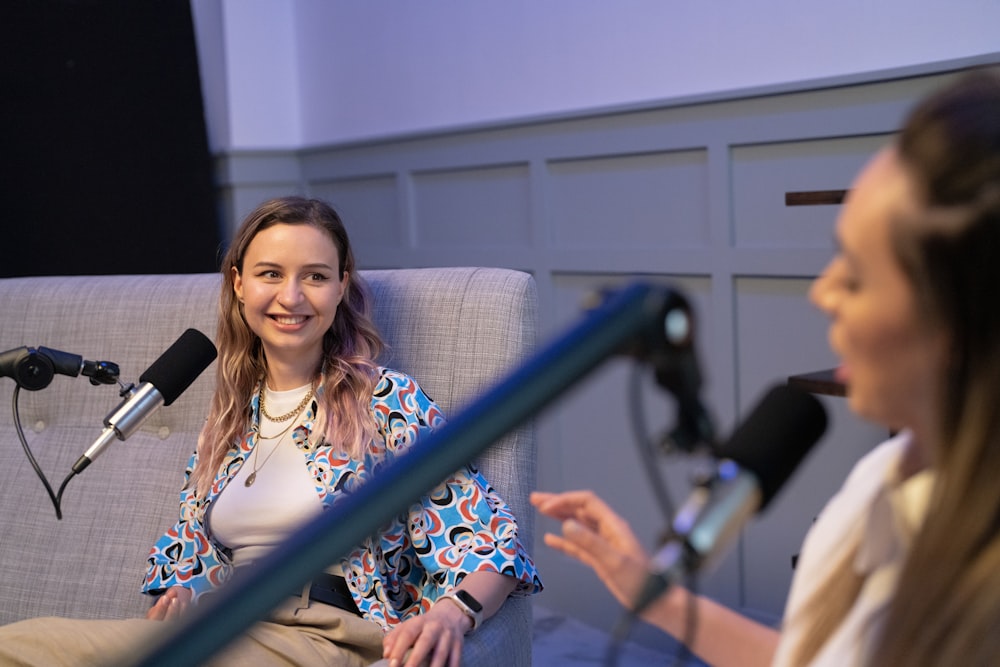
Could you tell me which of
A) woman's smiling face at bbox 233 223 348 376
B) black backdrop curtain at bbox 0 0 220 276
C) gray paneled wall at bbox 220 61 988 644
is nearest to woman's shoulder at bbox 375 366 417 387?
woman's smiling face at bbox 233 223 348 376

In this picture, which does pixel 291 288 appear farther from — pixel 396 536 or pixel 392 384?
pixel 396 536

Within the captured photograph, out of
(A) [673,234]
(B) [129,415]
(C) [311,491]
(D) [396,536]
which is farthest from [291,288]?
(A) [673,234]

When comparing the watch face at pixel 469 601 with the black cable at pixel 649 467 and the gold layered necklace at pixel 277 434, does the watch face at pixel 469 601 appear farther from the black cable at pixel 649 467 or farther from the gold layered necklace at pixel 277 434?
the black cable at pixel 649 467

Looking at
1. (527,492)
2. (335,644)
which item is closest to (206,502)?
(335,644)

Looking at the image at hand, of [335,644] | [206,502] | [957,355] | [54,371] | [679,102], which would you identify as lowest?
[335,644]

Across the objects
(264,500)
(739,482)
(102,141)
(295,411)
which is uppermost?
(102,141)

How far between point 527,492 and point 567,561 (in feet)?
4.51

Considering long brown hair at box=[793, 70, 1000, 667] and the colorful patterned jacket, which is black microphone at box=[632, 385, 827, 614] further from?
the colorful patterned jacket

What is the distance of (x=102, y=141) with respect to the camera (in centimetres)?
345

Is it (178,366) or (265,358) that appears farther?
(265,358)

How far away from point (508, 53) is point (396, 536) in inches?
69.6

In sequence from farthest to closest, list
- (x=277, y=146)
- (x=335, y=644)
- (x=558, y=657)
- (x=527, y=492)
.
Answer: (x=277, y=146)
(x=558, y=657)
(x=527, y=492)
(x=335, y=644)

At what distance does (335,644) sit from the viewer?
1.58 metres

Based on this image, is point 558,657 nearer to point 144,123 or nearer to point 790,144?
point 790,144
